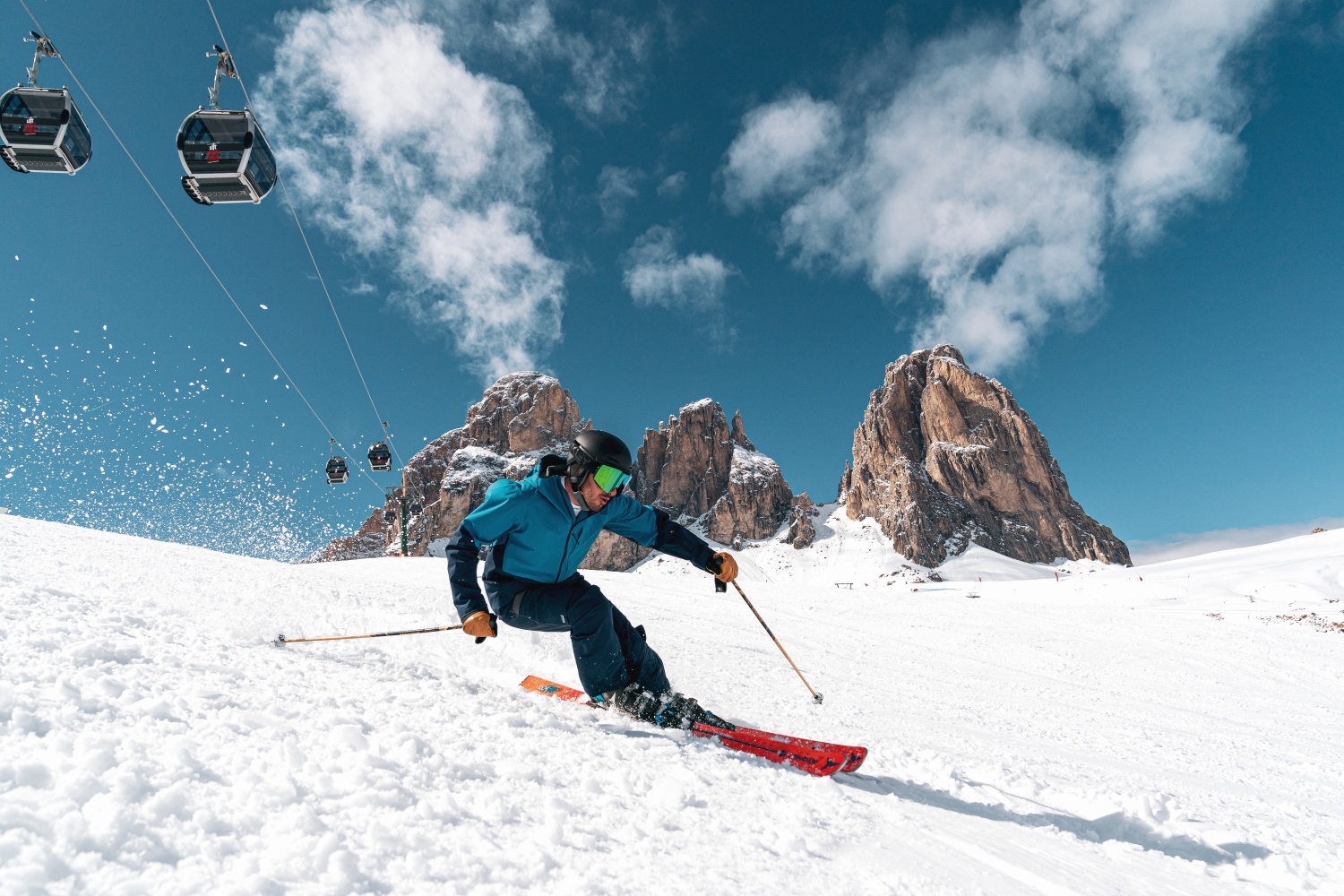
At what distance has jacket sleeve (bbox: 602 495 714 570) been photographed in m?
4.08

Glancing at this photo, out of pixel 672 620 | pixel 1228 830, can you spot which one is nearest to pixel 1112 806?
pixel 1228 830

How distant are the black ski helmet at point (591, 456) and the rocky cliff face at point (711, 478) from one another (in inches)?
4416

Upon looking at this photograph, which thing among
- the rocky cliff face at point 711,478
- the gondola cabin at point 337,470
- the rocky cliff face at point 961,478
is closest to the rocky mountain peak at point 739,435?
the rocky cliff face at point 711,478

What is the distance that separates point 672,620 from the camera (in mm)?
8383

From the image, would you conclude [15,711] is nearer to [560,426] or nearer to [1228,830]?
[1228,830]

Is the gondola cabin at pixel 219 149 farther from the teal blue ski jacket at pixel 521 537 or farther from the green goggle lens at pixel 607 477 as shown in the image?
the green goggle lens at pixel 607 477

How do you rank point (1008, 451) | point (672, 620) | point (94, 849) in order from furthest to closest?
point (1008, 451)
point (672, 620)
point (94, 849)

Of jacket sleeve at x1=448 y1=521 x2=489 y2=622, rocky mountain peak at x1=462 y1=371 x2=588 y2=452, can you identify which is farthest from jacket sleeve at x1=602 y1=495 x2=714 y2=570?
rocky mountain peak at x1=462 y1=371 x2=588 y2=452

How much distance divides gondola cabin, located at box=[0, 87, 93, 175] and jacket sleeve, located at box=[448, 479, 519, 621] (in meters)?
14.2

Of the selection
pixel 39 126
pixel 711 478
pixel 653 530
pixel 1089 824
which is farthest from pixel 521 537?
pixel 711 478

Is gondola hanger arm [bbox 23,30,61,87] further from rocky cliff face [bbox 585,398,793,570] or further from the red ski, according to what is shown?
rocky cliff face [bbox 585,398,793,570]

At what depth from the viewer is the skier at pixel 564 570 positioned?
343 cm

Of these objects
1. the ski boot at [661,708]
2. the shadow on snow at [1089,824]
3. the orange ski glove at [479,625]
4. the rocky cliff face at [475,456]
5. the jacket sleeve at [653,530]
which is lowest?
the shadow on snow at [1089,824]

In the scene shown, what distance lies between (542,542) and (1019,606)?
1329 cm
